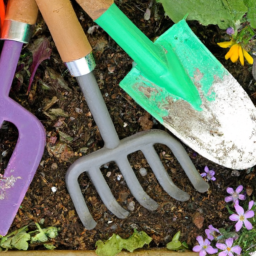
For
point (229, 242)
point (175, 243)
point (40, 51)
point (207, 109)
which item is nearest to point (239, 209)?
point (229, 242)

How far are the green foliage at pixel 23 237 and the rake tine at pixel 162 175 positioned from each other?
464 millimetres

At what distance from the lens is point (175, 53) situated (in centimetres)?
122

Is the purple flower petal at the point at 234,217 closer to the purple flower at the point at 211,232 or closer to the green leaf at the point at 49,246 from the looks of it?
the purple flower at the point at 211,232

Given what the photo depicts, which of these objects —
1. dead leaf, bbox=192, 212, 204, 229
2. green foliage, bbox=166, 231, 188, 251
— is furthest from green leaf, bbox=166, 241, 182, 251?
dead leaf, bbox=192, 212, 204, 229

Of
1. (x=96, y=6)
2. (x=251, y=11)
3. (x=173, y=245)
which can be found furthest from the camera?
(x=173, y=245)

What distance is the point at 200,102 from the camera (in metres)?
1.24

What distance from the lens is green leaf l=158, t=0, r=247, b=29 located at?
45.5 inches

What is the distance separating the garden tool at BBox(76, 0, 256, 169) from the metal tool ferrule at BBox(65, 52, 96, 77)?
159mm

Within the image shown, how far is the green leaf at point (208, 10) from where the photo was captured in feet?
3.79

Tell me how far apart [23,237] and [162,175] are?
1.96ft

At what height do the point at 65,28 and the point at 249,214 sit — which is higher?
the point at 65,28

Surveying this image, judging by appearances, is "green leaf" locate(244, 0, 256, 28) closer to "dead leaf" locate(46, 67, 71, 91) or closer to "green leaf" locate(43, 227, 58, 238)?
"dead leaf" locate(46, 67, 71, 91)

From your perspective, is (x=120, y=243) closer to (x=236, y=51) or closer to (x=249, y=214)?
(x=249, y=214)

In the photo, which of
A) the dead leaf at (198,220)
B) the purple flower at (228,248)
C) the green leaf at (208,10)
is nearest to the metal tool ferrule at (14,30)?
the green leaf at (208,10)
